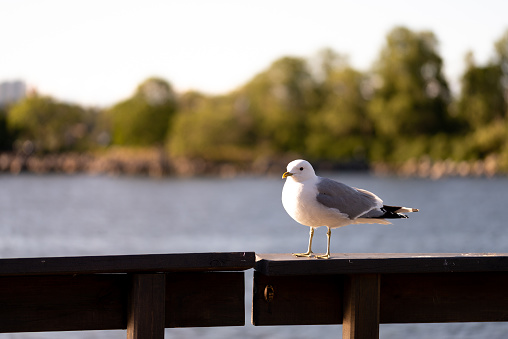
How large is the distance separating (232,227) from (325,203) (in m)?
38.3

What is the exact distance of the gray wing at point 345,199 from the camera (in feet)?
12.5

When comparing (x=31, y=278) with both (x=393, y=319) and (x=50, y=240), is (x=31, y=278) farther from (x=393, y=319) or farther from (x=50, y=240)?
(x=50, y=240)

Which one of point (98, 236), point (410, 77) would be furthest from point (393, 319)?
point (410, 77)

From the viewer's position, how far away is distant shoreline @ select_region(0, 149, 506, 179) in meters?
89.3

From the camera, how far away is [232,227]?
137ft

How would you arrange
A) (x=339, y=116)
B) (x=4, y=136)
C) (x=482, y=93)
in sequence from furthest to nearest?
(x=4, y=136) < (x=339, y=116) < (x=482, y=93)

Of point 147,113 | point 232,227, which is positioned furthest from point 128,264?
point 147,113

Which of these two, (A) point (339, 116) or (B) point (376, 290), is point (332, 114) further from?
(B) point (376, 290)

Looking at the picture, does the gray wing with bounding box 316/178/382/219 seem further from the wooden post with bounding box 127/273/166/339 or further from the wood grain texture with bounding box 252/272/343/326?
the wooden post with bounding box 127/273/166/339

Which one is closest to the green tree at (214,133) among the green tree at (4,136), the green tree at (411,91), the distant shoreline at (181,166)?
the distant shoreline at (181,166)

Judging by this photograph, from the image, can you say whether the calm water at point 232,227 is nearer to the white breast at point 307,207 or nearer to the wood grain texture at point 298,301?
the white breast at point 307,207

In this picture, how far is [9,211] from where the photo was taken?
5266 centimetres

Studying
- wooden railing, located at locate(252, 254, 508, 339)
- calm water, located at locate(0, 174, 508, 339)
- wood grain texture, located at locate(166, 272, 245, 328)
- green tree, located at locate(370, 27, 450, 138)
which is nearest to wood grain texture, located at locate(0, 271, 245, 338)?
wood grain texture, located at locate(166, 272, 245, 328)

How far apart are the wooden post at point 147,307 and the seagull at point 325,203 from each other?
961 millimetres
